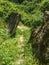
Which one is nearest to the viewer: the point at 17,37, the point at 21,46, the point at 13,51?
the point at 13,51

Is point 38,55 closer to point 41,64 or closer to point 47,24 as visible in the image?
point 41,64

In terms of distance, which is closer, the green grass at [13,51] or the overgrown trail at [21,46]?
the green grass at [13,51]

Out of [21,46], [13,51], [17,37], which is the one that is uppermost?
[13,51]

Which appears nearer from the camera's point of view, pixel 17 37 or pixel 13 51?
pixel 13 51

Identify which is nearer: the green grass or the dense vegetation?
the green grass

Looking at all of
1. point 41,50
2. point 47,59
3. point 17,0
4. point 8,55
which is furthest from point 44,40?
point 17,0

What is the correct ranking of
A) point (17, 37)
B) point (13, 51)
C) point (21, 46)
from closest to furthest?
point (13, 51) < point (21, 46) < point (17, 37)

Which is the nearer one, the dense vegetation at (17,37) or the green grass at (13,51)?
the green grass at (13,51)

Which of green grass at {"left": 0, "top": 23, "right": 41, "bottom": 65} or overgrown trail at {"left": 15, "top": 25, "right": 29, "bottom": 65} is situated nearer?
green grass at {"left": 0, "top": 23, "right": 41, "bottom": 65}

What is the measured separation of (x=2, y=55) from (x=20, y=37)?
367cm

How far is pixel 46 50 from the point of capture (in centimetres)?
862

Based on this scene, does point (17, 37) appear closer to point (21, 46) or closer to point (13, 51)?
point (21, 46)

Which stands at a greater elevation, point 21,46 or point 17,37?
point 21,46

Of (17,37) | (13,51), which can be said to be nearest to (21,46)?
(13,51)
